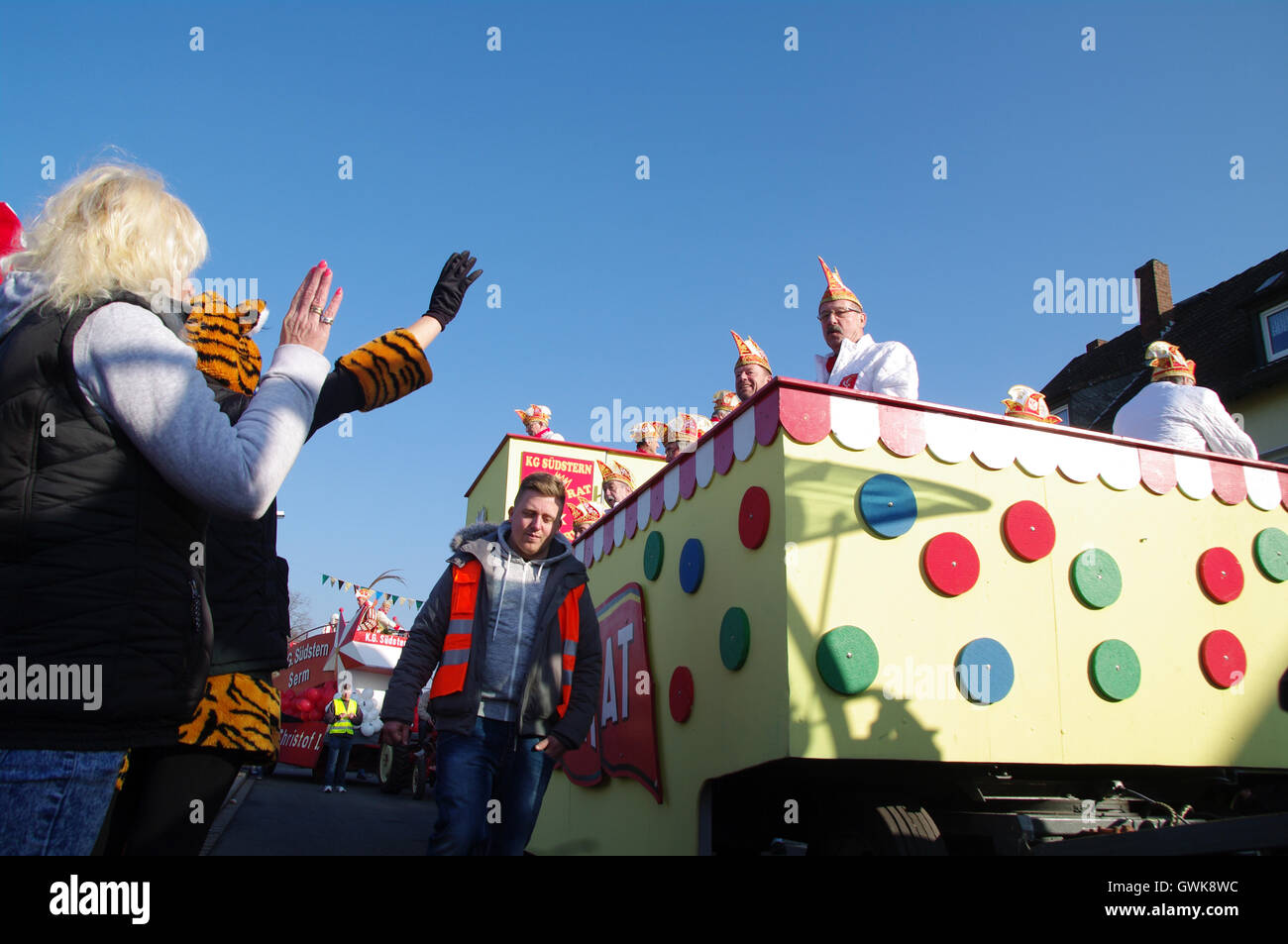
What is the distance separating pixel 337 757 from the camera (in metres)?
13.1

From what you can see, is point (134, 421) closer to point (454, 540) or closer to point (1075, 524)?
point (454, 540)

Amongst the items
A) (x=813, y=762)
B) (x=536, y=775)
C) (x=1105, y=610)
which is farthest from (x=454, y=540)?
(x=1105, y=610)

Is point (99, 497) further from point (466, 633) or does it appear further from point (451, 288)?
point (466, 633)

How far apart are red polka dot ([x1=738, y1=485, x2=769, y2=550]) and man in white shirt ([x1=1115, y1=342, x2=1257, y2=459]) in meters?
2.96

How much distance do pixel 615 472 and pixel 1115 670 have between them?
7.49 meters


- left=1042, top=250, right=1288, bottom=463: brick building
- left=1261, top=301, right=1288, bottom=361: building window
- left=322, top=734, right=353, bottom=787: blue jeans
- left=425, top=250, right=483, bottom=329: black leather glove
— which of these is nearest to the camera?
left=425, top=250, right=483, bottom=329: black leather glove

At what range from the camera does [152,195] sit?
1861 millimetres

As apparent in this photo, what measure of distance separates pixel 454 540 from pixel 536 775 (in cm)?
105

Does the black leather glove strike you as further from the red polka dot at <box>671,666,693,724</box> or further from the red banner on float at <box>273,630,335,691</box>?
the red banner on float at <box>273,630,335,691</box>

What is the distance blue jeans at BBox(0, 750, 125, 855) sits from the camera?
1.50 meters

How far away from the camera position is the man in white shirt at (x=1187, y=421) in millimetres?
5375

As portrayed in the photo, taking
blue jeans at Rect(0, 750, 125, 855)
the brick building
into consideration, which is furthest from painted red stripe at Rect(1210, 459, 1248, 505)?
the brick building

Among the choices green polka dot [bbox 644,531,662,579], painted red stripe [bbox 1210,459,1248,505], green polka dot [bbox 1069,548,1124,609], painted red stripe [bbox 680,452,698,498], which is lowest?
green polka dot [bbox 1069,548,1124,609]
